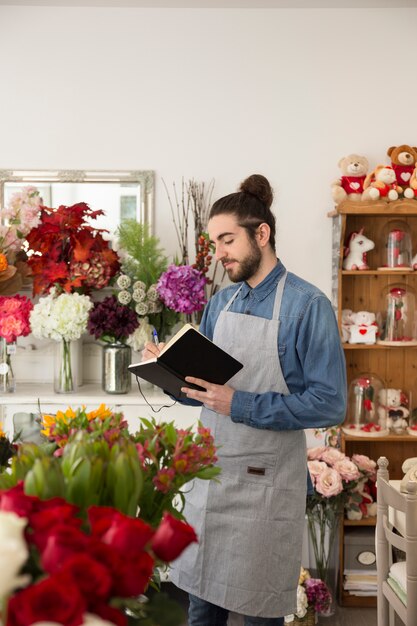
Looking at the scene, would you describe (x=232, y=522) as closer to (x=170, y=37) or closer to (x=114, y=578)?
(x=114, y=578)

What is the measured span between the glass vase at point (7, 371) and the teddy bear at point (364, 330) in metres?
1.58

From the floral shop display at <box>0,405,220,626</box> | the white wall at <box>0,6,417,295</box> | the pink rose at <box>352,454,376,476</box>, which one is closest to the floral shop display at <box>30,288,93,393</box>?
the white wall at <box>0,6,417,295</box>

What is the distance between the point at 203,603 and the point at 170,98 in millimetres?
2392

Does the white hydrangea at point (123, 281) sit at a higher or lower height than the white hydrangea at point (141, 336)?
higher

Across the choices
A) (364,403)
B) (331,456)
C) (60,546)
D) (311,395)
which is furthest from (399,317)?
(60,546)

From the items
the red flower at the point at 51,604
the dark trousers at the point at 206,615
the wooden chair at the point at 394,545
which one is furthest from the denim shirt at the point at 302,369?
the red flower at the point at 51,604

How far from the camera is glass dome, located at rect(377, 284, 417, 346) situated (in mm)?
3518

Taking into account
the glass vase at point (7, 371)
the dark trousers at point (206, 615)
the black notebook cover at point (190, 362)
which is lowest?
the dark trousers at point (206, 615)

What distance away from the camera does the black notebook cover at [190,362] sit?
6.27 ft

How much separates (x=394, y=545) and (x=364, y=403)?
1.38m

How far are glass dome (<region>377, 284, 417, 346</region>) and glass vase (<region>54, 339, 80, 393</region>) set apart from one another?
4.77 ft

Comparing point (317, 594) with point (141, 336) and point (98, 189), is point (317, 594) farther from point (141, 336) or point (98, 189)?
point (98, 189)

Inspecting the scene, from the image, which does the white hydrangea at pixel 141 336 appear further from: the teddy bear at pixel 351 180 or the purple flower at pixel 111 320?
the teddy bear at pixel 351 180

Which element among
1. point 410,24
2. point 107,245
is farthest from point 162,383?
point 410,24
